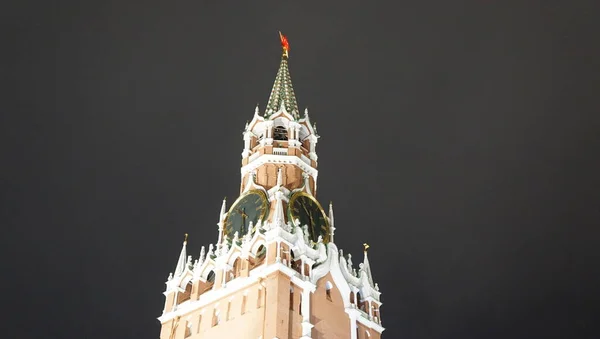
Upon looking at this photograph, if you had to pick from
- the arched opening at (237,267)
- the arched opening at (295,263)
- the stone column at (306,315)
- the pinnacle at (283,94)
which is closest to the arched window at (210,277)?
the arched opening at (237,267)

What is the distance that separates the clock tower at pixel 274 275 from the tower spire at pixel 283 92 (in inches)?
264

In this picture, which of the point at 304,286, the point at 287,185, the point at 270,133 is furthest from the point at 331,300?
the point at 270,133

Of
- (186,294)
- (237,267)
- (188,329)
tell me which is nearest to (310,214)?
(237,267)

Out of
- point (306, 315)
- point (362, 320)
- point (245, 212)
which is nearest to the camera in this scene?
point (306, 315)

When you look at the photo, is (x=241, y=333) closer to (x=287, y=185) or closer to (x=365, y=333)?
(x=365, y=333)

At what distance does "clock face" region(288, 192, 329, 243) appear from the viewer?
207 feet

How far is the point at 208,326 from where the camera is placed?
187 ft

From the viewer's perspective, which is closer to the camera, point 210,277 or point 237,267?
point 237,267

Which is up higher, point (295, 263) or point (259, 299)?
point (295, 263)

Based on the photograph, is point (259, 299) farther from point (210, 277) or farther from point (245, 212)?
point (245, 212)

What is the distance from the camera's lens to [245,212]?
64375 millimetres

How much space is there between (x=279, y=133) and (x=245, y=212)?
38.0ft

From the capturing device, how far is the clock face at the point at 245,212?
62969mm

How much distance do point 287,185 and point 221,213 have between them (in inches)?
232
